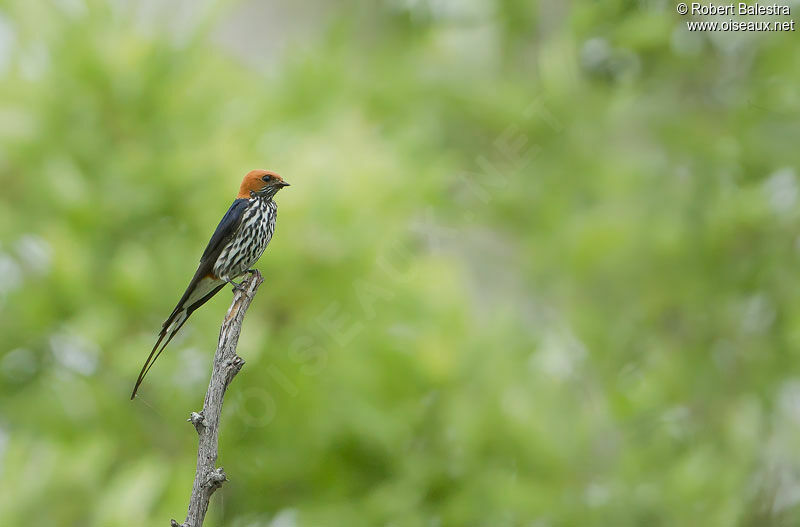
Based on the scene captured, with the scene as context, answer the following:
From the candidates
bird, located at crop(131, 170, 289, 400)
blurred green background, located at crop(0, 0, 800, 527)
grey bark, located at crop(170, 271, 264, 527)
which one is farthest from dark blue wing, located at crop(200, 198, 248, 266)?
blurred green background, located at crop(0, 0, 800, 527)

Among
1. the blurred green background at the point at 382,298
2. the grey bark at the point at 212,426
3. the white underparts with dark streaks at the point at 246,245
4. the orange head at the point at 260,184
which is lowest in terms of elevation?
the grey bark at the point at 212,426

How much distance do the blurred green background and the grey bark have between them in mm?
2415

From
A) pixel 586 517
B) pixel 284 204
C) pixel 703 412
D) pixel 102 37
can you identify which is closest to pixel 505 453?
pixel 586 517

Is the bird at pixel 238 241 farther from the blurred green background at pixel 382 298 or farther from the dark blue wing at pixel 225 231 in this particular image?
the blurred green background at pixel 382 298

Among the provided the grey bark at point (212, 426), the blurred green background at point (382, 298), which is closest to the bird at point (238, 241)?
the grey bark at point (212, 426)

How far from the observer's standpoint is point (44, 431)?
507cm

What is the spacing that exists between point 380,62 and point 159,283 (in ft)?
18.1

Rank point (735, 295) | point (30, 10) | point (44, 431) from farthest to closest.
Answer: point (735, 295)
point (30, 10)
point (44, 431)

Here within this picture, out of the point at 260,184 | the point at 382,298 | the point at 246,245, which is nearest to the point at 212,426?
the point at 246,245

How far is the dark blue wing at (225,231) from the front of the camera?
250 centimetres

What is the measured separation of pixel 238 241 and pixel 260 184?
0.25 m

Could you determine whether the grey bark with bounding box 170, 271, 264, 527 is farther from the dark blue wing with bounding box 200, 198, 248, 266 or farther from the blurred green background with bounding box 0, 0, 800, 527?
the blurred green background with bounding box 0, 0, 800, 527

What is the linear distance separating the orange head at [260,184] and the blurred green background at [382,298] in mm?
2096

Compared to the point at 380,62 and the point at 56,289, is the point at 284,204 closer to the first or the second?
the point at 56,289
